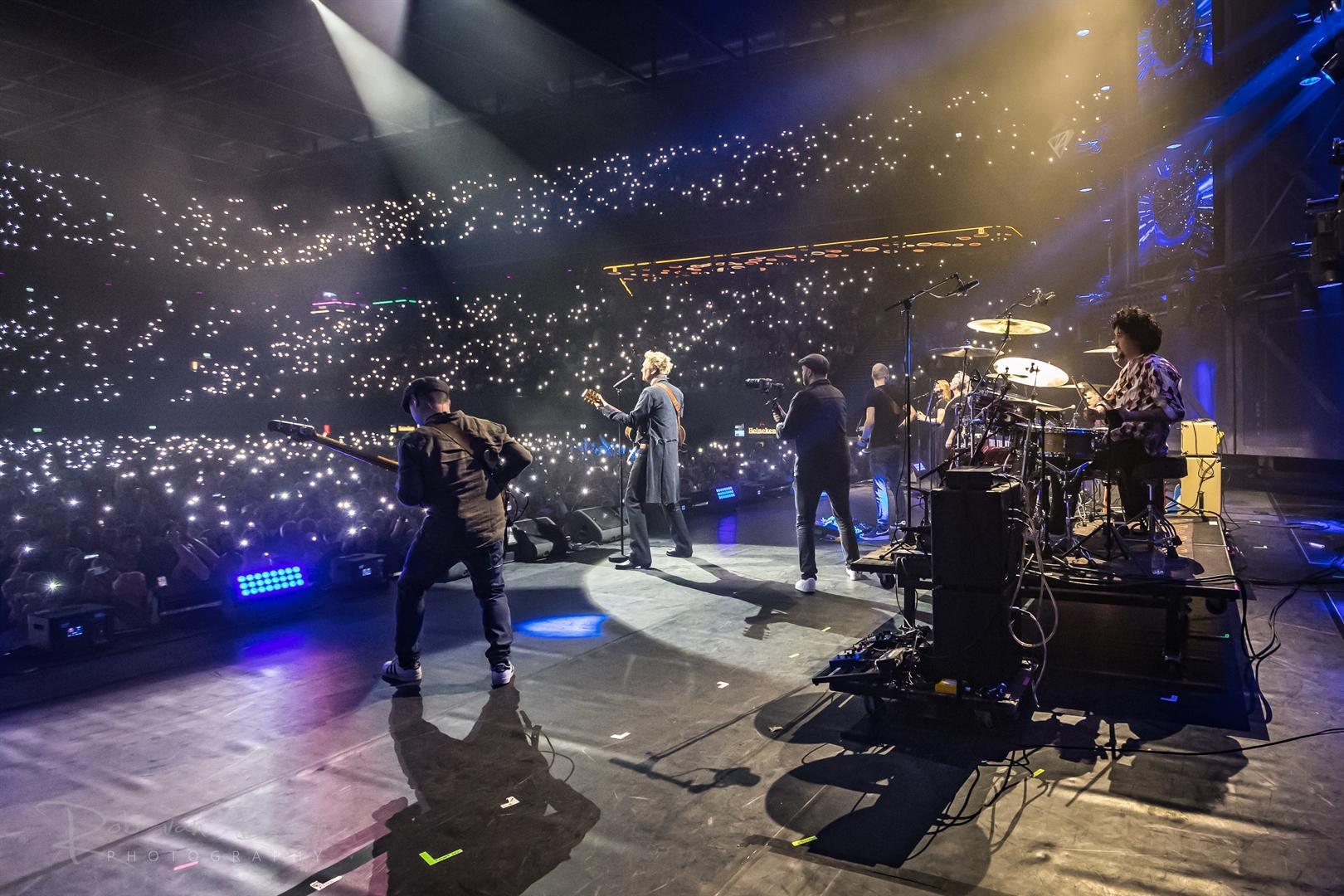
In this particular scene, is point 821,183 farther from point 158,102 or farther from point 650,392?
point 158,102

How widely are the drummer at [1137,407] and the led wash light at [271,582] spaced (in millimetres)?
6322

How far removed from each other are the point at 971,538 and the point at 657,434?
4.07 metres

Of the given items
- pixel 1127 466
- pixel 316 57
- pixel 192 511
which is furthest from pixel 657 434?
pixel 316 57

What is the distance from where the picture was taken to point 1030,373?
18.4 ft

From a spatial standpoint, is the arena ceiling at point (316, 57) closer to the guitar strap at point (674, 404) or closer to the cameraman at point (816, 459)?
the guitar strap at point (674, 404)

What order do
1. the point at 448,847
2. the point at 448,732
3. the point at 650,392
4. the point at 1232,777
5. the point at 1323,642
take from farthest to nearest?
the point at 650,392, the point at 1323,642, the point at 448,732, the point at 1232,777, the point at 448,847

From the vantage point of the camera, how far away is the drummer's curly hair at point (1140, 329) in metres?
5.16

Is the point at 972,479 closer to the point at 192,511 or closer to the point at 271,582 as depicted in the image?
the point at 271,582

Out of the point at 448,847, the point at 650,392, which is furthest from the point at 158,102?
the point at 448,847

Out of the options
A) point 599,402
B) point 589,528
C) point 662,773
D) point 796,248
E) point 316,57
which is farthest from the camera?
point 796,248

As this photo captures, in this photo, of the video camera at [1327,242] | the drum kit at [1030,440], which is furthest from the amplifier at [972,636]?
the video camera at [1327,242]

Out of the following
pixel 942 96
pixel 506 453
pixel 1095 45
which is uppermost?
pixel 1095 45

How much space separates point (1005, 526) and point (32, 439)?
46.2 feet

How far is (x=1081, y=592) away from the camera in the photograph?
4.17m
